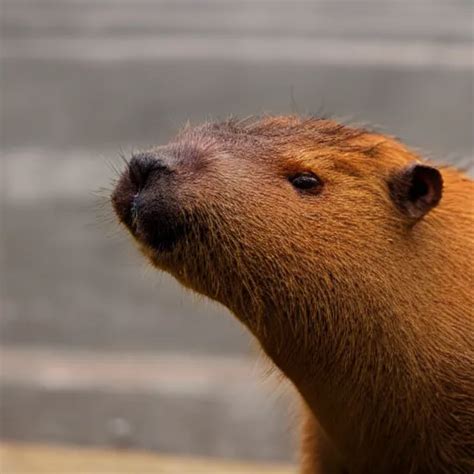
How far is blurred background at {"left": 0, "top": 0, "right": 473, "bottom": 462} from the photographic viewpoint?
9898mm

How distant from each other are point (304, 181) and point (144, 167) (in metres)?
0.67

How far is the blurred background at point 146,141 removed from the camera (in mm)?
9898

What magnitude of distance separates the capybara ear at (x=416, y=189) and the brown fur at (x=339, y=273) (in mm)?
35

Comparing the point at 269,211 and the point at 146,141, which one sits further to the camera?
the point at 146,141

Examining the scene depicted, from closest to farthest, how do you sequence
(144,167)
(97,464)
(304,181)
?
(144,167) < (304,181) < (97,464)

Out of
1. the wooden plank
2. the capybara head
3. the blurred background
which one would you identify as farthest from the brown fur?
the wooden plank

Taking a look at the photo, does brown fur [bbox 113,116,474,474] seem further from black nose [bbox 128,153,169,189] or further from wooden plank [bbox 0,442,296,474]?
wooden plank [bbox 0,442,296,474]

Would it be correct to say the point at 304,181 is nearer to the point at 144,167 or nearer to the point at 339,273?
the point at 339,273

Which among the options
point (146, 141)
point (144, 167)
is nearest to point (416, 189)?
point (144, 167)

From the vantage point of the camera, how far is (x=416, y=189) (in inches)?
186

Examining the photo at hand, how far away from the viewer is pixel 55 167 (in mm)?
13664

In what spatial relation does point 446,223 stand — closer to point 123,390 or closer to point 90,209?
point 123,390

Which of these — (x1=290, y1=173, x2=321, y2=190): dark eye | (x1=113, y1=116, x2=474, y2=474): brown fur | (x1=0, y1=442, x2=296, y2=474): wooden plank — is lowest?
(x1=0, y1=442, x2=296, y2=474): wooden plank

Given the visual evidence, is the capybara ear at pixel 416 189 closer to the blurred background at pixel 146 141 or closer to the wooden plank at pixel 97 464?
the blurred background at pixel 146 141
